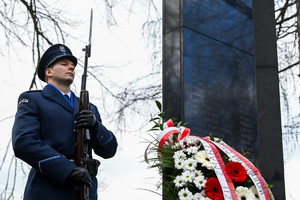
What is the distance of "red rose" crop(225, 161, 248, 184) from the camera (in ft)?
11.8

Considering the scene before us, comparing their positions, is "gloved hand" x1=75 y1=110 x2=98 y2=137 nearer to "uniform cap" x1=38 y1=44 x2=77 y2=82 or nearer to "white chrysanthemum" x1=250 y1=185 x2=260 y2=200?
"uniform cap" x1=38 y1=44 x2=77 y2=82

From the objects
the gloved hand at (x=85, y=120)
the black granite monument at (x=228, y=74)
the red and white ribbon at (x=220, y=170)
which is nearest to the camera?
the gloved hand at (x=85, y=120)

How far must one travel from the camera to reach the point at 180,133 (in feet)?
13.0

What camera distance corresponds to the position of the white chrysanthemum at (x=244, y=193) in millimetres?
3541

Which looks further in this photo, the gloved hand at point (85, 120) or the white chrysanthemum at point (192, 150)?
the white chrysanthemum at point (192, 150)

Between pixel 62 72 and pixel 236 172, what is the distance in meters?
1.52

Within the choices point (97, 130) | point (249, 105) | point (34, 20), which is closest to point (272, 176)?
point (249, 105)

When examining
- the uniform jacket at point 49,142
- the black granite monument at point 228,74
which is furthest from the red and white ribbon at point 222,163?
the black granite monument at point 228,74

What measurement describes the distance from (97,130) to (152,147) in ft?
2.09

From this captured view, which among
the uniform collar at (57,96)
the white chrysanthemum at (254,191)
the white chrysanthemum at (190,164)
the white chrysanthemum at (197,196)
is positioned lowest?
the white chrysanthemum at (197,196)

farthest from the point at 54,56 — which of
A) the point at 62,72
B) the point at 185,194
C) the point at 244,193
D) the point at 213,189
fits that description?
the point at 244,193

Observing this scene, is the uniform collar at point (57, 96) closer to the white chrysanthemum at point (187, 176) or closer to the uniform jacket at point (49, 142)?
the uniform jacket at point (49, 142)

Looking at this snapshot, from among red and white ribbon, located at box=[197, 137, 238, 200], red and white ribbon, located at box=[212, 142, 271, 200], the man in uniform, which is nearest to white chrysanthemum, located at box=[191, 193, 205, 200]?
red and white ribbon, located at box=[197, 137, 238, 200]

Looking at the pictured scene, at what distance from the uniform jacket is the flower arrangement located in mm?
437
